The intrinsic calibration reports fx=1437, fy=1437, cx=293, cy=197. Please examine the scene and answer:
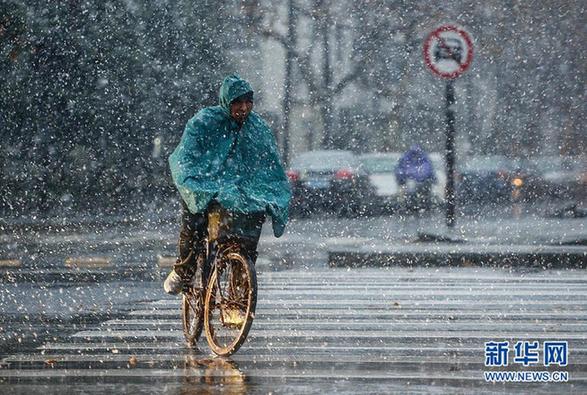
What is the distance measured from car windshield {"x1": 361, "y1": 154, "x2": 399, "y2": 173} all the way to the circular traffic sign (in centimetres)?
1414

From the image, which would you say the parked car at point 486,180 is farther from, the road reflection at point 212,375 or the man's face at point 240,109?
the road reflection at point 212,375

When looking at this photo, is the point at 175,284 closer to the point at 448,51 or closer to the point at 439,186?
the point at 448,51

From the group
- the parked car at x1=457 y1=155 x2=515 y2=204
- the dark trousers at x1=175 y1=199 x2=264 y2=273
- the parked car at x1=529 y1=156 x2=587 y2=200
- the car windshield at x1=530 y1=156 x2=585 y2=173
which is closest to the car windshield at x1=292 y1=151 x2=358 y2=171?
the parked car at x1=457 y1=155 x2=515 y2=204

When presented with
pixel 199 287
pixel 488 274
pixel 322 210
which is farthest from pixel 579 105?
pixel 199 287

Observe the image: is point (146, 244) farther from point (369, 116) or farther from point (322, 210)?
point (369, 116)

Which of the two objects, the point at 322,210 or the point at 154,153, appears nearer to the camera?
the point at 322,210

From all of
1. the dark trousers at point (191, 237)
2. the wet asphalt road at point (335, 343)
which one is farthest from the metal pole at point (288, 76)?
the dark trousers at point (191, 237)

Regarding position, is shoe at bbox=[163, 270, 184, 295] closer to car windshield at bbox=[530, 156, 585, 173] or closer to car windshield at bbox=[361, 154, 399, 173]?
car windshield at bbox=[361, 154, 399, 173]

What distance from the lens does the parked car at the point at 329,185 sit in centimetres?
3059

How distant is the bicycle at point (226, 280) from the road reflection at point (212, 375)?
0.50 feet

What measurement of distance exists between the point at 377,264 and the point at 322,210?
14029mm

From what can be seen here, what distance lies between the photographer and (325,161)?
31844 mm

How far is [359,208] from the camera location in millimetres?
31234

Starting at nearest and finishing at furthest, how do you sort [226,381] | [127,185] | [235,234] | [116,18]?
[226,381]
[235,234]
[116,18]
[127,185]
